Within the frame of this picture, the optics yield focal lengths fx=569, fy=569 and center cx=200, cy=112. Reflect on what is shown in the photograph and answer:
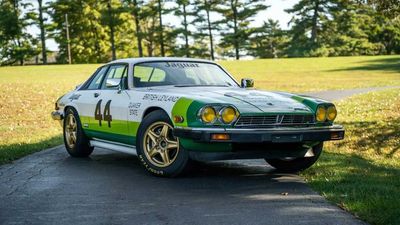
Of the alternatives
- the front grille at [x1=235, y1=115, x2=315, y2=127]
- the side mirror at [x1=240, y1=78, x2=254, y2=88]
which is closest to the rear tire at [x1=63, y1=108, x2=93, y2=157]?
the side mirror at [x1=240, y1=78, x2=254, y2=88]

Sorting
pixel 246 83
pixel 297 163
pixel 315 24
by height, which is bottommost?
pixel 297 163

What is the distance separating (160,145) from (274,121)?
4.44ft

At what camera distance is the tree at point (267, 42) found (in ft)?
245

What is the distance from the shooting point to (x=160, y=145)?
6.52 meters

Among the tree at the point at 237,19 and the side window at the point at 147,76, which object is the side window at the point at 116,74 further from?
the tree at the point at 237,19

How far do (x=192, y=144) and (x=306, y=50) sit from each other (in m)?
67.1

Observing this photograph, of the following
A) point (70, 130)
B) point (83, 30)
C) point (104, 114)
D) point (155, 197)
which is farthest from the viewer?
point (83, 30)

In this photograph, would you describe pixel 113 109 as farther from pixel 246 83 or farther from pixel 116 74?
pixel 246 83

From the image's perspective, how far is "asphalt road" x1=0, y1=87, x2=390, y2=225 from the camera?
4.66 meters

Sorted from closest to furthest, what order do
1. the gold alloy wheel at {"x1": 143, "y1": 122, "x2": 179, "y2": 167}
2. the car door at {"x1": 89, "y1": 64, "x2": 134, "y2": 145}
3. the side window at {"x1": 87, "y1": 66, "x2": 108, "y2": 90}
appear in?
the gold alloy wheel at {"x1": 143, "y1": 122, "x2": 179, "y2": 167} → the car door at {"x1": 89, "y1": 64, "x2": 134, "y2": 145} → the side window at {"x1": 87, "y1": 66, "x2": 108, "y2": 90}

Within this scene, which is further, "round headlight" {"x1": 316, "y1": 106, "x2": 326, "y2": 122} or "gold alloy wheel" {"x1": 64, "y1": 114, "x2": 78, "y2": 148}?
"gold alloy wheel" {"x1": 64, "y1": 114, "x2": 78, "y2": 148}

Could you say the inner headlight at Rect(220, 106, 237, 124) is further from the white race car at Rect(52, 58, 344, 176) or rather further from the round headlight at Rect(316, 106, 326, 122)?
the round headlight at Rect(316, 106, 326, 122)

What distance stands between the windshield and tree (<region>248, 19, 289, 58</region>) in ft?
218

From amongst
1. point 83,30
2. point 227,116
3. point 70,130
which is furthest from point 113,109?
point 83,30
